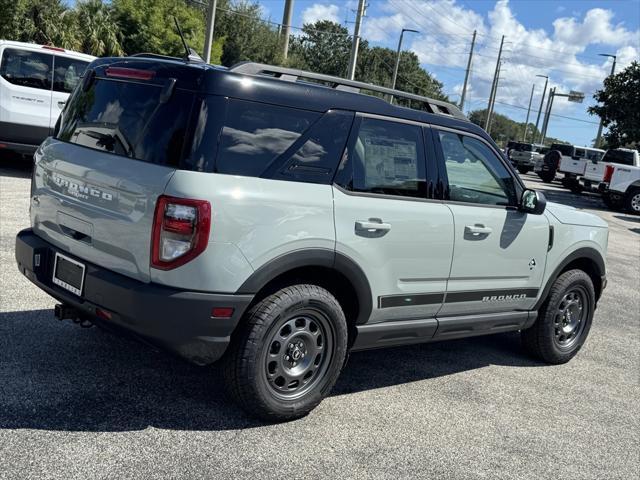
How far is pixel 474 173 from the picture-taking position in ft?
15.6

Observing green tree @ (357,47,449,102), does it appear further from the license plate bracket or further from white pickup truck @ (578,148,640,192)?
the license plate bracket

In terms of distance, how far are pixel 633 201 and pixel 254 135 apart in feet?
70.0

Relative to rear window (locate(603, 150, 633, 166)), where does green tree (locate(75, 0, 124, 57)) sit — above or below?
above

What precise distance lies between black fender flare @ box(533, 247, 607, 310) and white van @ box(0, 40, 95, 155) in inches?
339

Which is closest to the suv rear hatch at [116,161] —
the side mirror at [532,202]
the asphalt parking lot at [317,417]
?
the asphalt parking lot at [317,417]

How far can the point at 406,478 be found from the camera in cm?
343

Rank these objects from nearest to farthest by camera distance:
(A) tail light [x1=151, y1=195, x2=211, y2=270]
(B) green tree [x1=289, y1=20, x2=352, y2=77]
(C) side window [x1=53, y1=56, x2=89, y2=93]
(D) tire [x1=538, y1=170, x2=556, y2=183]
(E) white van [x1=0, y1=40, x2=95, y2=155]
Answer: (A) tail light [x1=151, y1=195, x2=211, y2=270]
(E) white van [x1=0, y1=40, x2=95, y2=155]
(C) side window [x1=53, y1=56, x2=89, y2=93]
(D) tire [x1=538, y1=170, x2=556, y2=183]
(B) green tree [x1=289, y1=20, x2=352, y2=77]

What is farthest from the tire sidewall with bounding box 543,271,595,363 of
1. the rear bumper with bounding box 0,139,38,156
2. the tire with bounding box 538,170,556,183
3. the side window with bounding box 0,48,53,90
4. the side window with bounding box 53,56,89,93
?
the tire with bounding box 538,170,556,183

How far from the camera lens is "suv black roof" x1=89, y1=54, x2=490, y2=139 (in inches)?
136

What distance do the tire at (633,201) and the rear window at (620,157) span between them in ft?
4.73

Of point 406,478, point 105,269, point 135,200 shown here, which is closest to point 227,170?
point 135,200

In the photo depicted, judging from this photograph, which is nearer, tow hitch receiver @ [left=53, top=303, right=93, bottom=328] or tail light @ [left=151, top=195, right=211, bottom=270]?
tail light @ [left=151, top=195, right=211, bottom=270]

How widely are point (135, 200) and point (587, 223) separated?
12.9 ft

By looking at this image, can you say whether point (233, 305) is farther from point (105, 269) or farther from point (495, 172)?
point (495, 172)
